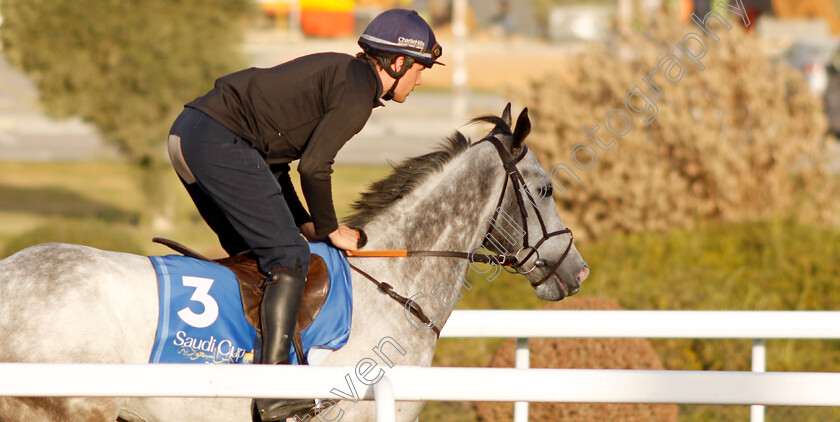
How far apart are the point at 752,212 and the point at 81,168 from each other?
13.1m

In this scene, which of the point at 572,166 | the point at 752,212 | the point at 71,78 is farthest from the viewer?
the point at 71,78

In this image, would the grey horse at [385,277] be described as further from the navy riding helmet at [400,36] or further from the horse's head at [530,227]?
the navy riding helmet at [400,36]

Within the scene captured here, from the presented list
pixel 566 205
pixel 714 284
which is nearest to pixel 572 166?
pixel 566 205

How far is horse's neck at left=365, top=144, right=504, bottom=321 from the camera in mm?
3828

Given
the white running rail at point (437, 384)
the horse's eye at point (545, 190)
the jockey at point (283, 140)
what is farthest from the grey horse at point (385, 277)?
the white running rail at point (437, 384)

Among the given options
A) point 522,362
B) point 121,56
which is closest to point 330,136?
point 522,362

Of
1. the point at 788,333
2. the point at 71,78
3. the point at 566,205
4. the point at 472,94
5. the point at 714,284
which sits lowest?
the point at 788,333

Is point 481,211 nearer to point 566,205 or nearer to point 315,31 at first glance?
point 566,205

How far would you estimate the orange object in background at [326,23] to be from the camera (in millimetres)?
41594

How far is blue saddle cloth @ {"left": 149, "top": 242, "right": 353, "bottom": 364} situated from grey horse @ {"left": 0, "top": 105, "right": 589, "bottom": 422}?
6 cm

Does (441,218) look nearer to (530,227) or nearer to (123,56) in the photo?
(530,227)

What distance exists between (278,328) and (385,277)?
0.57 m

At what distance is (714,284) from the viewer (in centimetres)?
718

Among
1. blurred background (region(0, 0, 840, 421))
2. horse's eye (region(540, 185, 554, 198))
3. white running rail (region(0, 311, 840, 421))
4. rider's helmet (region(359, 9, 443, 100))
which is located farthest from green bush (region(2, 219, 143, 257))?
white running rail (region(0, 311, 840, 421))
